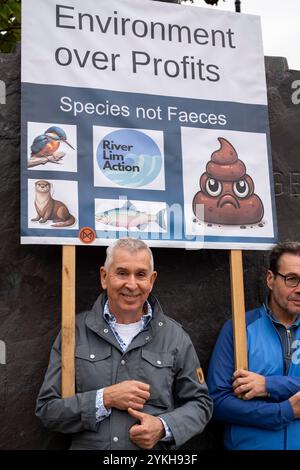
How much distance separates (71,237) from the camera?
3.24m

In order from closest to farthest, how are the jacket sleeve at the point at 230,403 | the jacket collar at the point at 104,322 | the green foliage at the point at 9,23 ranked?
the jacket collar at the point at 104,322 < the jacket sleeve at the point at 230,403 < the green foliage at the point at 9,23

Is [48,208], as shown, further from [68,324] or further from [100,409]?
[100,409]

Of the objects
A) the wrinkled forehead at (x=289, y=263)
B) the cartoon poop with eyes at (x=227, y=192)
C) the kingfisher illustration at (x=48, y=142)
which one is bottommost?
the wrinkled forehead at (x=289, y=263)

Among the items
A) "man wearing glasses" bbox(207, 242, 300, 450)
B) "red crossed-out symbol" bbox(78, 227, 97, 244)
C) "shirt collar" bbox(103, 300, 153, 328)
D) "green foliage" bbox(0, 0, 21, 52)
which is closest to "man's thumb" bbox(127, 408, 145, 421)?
"shirt collar" bbox(103, 300, 153, 328)

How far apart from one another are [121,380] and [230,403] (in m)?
0.67

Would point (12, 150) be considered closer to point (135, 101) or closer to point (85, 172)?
point (85, 172)

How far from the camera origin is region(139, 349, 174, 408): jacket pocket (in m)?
2.91

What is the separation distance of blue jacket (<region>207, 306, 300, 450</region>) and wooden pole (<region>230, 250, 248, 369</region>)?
0.18ft

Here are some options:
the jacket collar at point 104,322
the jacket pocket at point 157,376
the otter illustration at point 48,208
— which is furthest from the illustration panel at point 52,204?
the jacket pocket at point 157,376

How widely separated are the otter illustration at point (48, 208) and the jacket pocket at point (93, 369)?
702mm

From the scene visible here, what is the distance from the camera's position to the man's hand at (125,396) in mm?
2783

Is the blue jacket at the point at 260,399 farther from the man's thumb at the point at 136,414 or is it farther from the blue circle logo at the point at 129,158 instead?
the blue circle logo at the point at 129,158

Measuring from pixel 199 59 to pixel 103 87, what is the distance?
2.09 ft

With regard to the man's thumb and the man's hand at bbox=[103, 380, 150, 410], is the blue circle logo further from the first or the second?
the man's thumb
